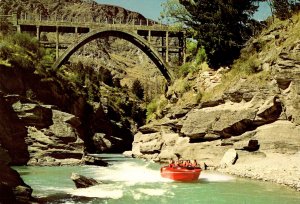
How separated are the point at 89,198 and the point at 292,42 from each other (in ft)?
67.9

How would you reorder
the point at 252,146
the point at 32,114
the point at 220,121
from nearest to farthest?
the point at 252,146, the point at 220,121, the point at 32,114

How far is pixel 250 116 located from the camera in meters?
32.4

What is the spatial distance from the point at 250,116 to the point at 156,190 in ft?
39.6

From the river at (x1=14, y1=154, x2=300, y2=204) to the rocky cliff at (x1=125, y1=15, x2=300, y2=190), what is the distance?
2.10 m

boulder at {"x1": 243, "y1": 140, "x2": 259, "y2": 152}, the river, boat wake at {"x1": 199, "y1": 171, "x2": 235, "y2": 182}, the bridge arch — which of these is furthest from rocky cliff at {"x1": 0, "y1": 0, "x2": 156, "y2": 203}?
boulder at {"x1": 243, "y1": 140, "x2": 259, "y2": 152}

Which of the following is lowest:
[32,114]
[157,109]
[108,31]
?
[157,109]

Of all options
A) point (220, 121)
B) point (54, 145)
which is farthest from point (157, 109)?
point (220, 121)

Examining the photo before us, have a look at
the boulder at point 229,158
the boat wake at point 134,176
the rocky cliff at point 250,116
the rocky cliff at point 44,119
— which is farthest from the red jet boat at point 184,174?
the rocky cliff at point 44,119

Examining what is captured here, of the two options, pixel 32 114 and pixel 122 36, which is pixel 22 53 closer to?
pixel 32 114

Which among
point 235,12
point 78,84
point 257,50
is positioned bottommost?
point 78,84

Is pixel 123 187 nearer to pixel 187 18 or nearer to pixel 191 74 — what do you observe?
pixel 191 74

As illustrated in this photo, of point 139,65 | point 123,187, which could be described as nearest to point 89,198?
point 123,187

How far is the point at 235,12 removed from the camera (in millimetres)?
40094

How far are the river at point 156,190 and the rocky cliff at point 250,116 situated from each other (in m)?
2.10
